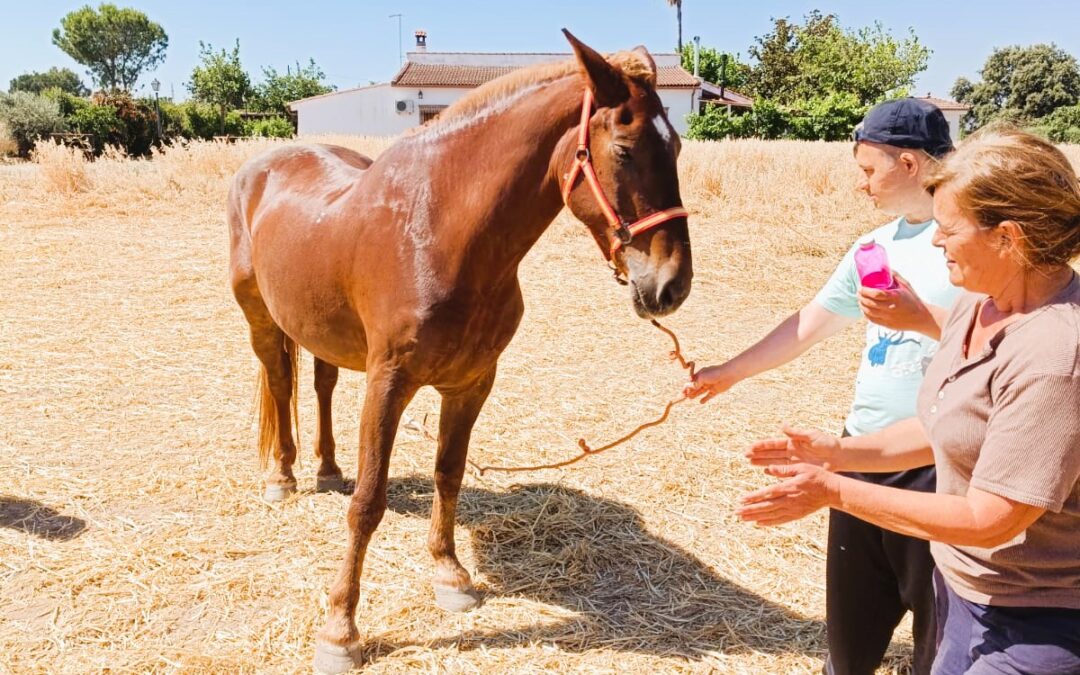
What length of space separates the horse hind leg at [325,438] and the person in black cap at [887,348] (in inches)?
96.8

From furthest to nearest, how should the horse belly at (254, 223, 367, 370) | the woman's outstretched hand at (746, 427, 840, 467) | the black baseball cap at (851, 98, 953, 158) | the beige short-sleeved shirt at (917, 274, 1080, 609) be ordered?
the horse belly at (254, 223, 367, 370), the black baseball cap at (851, 98, 953, 158), the woman's outstretched hand at (746, 427, 840, 467), the beige short-sleeved shirt at (917, 274, 1080, 609)

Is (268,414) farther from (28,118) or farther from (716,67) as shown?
(716,67)

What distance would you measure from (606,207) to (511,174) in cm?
40

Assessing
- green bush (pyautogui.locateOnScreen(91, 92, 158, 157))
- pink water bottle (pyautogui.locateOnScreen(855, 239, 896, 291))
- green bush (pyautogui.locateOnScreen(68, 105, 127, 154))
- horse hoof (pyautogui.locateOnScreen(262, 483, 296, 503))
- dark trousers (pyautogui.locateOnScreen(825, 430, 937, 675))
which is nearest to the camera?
pink water bottle (pyautogui.locateOnScreen(855, 239, 896, 291))

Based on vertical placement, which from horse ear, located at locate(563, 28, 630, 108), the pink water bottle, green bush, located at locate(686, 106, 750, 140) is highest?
green bush, located at locate(686, 106, 750, 140)

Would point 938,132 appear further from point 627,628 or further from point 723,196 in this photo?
point 723,196

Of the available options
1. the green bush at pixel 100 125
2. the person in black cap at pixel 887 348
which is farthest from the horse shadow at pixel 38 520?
the green bush at pixel 100 125

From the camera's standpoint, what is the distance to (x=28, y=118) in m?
31.4

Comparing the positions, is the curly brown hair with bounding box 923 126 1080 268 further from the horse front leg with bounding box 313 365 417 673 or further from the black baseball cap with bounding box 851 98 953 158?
the horse front leg with bounding box 313 365 417 673

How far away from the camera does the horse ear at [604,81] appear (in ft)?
7.14

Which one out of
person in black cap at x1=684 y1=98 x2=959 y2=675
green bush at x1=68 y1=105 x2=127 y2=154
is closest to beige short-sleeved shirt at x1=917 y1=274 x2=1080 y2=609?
person in black cap at x1=684 y1=98 x2=959 y2=675

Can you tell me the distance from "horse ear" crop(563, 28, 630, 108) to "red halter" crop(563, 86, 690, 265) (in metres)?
0.05

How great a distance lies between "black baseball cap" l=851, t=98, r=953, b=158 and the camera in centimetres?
198

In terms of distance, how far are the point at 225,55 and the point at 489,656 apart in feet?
177
